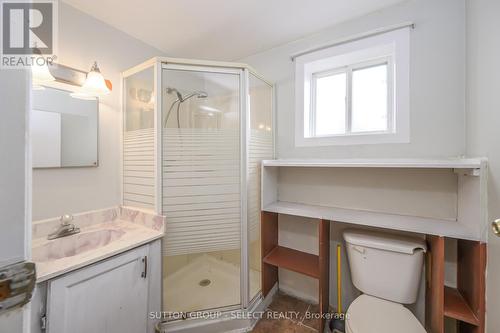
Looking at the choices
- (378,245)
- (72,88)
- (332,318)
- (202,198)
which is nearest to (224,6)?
(72,88)

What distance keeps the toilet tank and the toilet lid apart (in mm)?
75

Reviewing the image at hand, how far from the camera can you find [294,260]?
165cm

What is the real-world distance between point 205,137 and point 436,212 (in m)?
1.67

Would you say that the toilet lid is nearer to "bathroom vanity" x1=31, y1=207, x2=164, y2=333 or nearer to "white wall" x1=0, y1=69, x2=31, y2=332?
"bathroom vanity" x1=31, y1=207, x2=164, y2=333

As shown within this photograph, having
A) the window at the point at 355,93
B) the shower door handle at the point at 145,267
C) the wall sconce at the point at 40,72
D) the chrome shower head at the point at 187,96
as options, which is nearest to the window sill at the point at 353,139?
the window at the point at 355,93

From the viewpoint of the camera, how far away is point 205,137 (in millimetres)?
1492

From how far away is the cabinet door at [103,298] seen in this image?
0.93 m

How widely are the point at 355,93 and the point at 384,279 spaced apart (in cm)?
142

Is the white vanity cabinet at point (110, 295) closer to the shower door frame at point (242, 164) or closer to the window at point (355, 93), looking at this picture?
the shower door frame at point (242, 164)

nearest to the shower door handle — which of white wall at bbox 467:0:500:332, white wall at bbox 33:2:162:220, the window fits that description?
white wall at bbox 33:2:162:220

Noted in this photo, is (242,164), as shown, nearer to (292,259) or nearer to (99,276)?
(292,259)

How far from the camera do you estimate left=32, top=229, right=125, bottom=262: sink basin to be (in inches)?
46.5

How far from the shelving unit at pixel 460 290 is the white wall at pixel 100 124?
7.48 feet

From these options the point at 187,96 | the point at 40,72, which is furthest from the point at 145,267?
the point at 40,72
